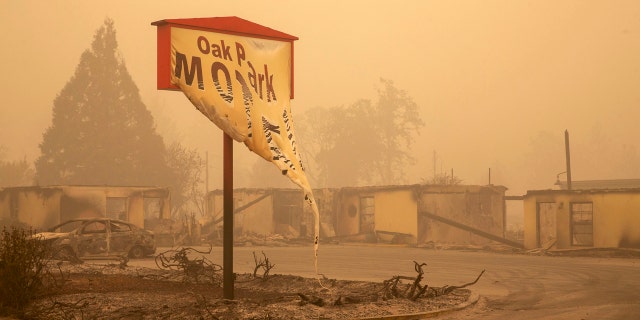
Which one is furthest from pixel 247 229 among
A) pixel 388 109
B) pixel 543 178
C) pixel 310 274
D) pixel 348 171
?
pixel 543 178

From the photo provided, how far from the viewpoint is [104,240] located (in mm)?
27891

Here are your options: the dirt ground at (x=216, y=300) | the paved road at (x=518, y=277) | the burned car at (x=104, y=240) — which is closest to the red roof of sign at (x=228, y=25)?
the dirt ground at (x=216, y=300)

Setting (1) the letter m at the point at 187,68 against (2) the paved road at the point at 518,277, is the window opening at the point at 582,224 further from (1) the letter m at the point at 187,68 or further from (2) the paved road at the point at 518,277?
(1) the letter m at the point at 187,68

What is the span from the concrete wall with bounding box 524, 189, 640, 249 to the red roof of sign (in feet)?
74.7

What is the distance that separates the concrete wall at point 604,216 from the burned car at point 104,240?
17495 mm

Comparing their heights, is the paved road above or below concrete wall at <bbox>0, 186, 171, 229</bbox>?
below

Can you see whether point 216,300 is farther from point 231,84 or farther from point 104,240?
point 104,240

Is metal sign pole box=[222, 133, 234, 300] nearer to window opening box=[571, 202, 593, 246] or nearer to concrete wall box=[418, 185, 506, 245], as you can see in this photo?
window opening box=[571, 202, 593, 246]

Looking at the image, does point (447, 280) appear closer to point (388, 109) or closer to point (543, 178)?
point (388, 109)

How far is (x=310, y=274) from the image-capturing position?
73.1ft

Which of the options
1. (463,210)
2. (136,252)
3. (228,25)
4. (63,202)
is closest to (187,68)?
(228,25)

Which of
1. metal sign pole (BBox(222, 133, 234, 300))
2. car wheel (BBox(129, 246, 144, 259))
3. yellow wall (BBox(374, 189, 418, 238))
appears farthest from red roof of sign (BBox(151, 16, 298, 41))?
yellow wall (BBox(374, 189, 418, 238))

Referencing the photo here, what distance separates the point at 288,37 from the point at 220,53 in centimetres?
173

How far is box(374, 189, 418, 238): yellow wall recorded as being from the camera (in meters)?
41.3
